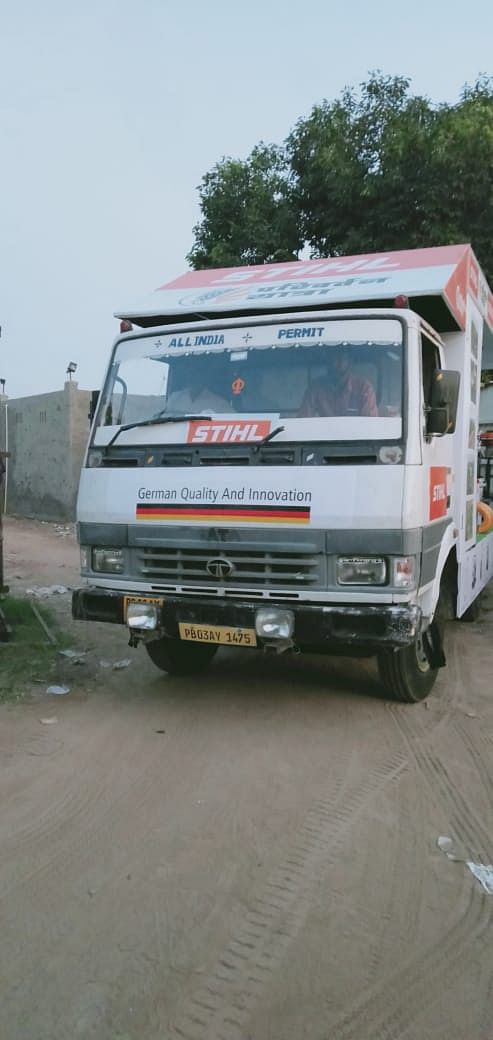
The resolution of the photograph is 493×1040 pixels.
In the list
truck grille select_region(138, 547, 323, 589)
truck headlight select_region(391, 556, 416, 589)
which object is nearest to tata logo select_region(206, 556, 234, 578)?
truck grille select_region(138, 547, 323, 589)

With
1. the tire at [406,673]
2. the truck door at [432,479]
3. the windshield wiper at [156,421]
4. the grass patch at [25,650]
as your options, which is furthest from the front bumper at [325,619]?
the grass patch at [25,650]

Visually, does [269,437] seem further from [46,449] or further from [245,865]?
[46,449]

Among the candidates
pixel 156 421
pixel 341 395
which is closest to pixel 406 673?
pixel 341 395

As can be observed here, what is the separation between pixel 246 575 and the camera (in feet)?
13.9

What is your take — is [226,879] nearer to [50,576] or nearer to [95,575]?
[95,575]

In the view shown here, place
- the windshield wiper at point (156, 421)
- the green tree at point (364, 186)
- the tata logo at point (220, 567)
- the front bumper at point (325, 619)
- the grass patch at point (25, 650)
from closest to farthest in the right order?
the front bumper at point (325, 619)
the tata logo at point (220, 567)
the windshield wiper at point (156, 421)
the grass patch at point (25, 650)
the green tree at point (364, 186)

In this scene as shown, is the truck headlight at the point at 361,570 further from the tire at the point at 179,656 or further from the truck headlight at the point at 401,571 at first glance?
the tire at the point at 179,656

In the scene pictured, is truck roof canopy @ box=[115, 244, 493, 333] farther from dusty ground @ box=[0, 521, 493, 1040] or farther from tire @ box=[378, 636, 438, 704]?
dusty ground @ box=[0, 521, 493, 1040]

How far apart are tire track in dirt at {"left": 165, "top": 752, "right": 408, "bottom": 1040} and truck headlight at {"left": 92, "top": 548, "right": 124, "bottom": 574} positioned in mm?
1808

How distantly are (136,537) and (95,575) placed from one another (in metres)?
A: 0.41

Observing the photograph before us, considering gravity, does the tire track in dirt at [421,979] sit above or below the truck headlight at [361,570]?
below

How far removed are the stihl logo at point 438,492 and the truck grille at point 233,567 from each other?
86 centimetres

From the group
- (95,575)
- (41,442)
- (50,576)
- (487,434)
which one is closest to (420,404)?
(95,575)

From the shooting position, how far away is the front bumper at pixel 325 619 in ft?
13.2
